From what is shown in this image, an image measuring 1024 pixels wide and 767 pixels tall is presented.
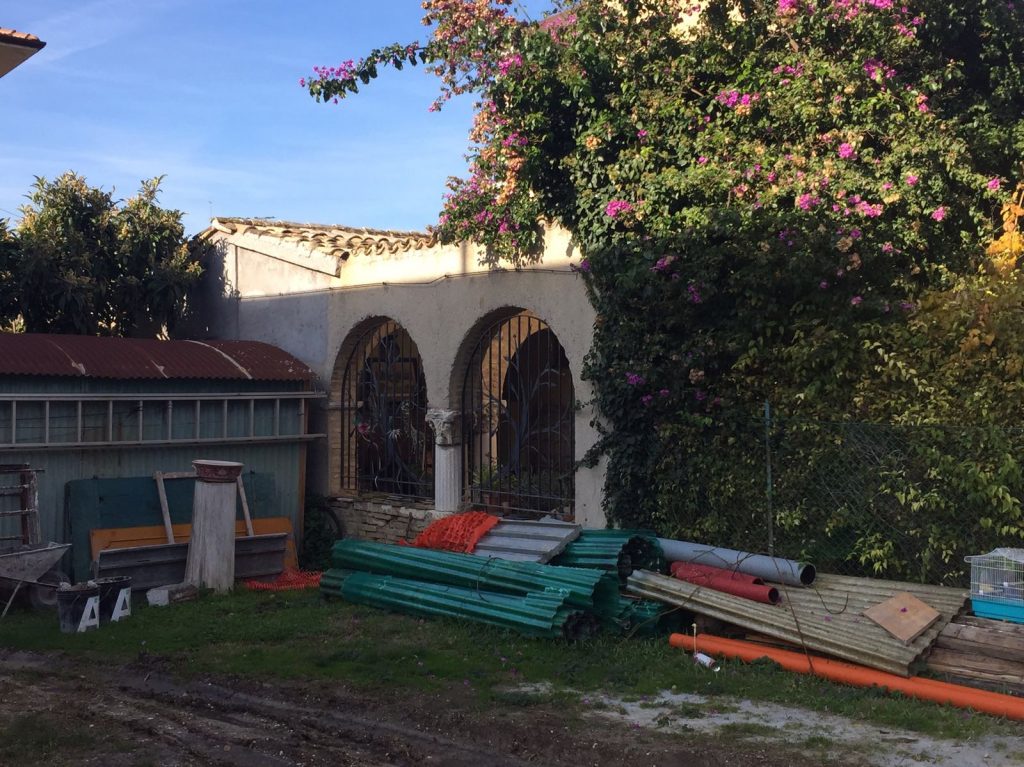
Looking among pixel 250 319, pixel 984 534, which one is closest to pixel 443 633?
pixel 984 534

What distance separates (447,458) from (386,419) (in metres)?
1.55

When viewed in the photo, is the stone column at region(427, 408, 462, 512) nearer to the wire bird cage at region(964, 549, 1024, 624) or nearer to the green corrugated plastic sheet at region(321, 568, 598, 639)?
the green corrugated plastic sheet at region(321, 568, 598, 639)

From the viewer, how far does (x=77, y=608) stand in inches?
367

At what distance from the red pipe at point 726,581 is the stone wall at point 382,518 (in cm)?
424

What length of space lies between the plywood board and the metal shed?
794 cm

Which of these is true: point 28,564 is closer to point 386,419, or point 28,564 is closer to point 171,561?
point 171,561

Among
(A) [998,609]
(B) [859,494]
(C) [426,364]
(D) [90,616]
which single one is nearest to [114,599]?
(D) [90,616]

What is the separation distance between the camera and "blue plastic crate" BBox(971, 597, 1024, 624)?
24.1ft

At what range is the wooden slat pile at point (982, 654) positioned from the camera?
6.91m

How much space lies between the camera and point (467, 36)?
11320mm

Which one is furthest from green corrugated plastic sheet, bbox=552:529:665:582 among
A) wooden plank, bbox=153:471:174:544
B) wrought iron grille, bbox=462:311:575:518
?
wooden plank, bbox=153:471:174:544

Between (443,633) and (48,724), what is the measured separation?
332 centimetres

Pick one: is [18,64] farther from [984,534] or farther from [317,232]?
[984,534]

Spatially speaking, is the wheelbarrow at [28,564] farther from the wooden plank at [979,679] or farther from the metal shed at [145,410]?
the wooden plank at [979,679]
